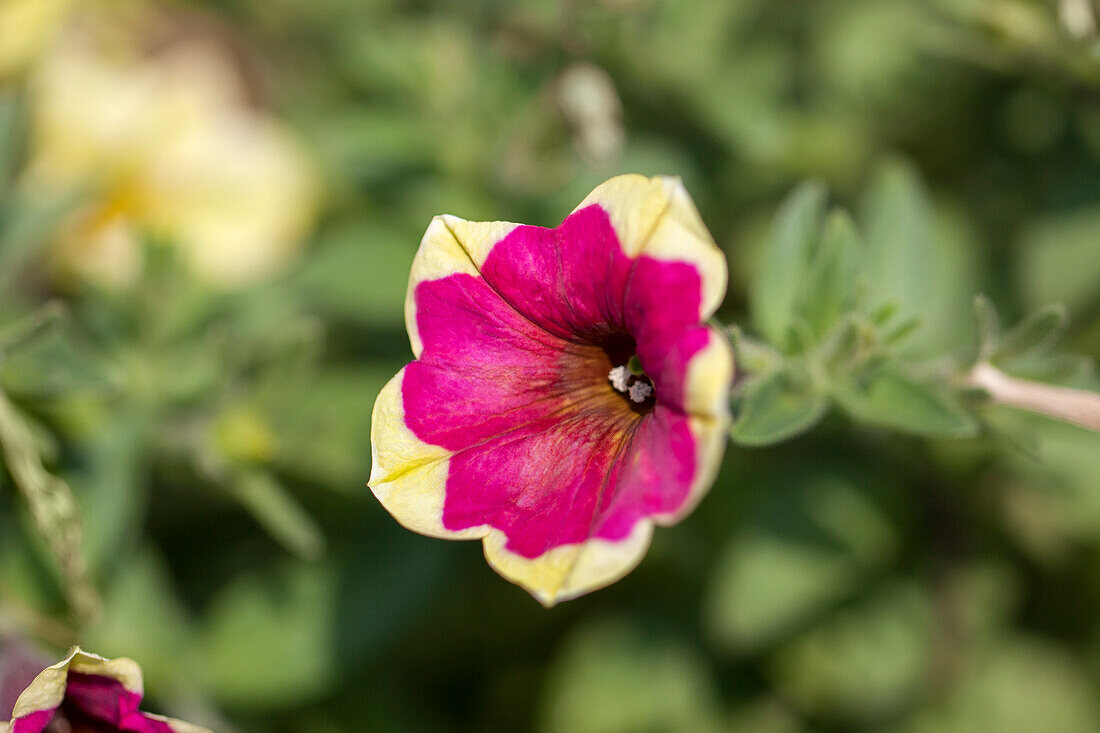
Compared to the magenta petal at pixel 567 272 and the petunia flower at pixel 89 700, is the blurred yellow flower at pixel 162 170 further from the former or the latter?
the magenta petal at pixel 567 272

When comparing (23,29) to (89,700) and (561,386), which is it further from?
(561,386)

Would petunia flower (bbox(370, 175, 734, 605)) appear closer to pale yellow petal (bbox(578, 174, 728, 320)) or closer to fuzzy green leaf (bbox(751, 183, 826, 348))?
pale yellow petal (bbox(578, 174, 728, 320))

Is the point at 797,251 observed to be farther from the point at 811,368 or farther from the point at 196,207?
the point at 196,207

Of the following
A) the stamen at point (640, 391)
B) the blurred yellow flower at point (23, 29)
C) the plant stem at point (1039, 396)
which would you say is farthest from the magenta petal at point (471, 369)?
the blurred yellow flower at point (23, 29)

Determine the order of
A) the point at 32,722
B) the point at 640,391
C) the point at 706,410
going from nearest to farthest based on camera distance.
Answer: the point at 706,410, the point at 32,722, the point at 640,391

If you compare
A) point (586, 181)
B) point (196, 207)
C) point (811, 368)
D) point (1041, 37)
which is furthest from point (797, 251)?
point (196, 207)

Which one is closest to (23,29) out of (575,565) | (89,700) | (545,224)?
(545,224)

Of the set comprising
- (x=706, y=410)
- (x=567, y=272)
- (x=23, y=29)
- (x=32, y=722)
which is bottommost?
(x=32, y=722)
